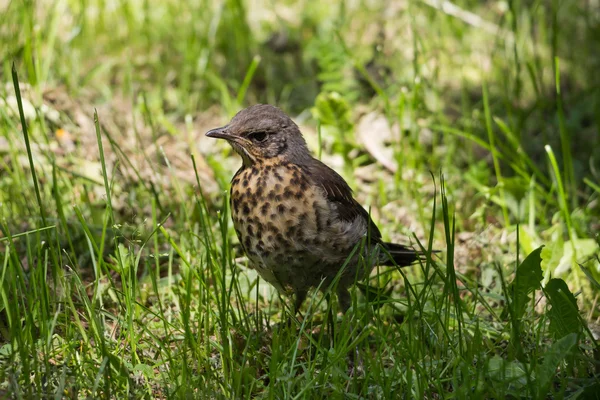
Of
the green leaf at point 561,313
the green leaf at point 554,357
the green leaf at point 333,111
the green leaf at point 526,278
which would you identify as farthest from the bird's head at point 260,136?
the green leaf at point 333,111

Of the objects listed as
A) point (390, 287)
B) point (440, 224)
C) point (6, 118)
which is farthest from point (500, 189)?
point (6, 118)

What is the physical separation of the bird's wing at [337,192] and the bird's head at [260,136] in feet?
0.39

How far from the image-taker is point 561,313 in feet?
10.2

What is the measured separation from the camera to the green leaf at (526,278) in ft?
10.6

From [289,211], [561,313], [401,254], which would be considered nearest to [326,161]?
[401,254]

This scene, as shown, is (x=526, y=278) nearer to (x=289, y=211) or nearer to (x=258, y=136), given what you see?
(x=289, y=211)

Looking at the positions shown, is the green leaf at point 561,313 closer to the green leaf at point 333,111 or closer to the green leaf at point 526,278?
the green leaf at point 526,278

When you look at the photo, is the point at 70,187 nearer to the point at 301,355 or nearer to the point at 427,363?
the point at 301,355

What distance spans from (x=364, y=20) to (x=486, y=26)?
1.00m

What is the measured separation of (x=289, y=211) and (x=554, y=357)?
1.20m

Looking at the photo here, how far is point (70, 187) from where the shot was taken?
14.9 ft

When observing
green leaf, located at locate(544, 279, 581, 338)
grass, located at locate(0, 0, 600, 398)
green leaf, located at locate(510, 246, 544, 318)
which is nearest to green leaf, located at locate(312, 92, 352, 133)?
grass, located at locate(0, 0, 600, 398)

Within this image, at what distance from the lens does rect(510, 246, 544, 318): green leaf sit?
3236 mm

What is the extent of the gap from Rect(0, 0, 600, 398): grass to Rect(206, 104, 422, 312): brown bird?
0.15 metres
